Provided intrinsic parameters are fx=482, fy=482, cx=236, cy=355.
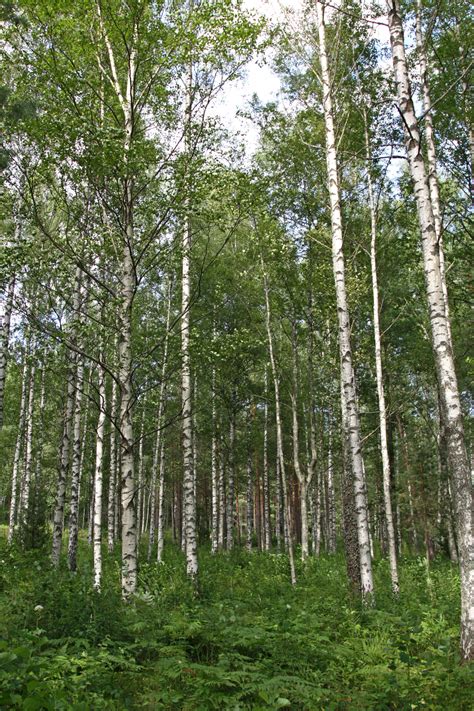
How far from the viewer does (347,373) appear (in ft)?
30.9

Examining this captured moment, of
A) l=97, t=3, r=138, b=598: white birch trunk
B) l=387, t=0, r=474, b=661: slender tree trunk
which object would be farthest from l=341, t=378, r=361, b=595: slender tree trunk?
l=97, t=3, r=138, b=598: white birch trunk

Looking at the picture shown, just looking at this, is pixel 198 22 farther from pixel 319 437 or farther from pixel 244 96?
pixel 319 437

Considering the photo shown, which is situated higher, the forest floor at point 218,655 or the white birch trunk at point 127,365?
the white birch trunk at point 127,365

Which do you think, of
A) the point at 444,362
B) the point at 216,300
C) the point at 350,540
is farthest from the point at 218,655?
the point at 216,300

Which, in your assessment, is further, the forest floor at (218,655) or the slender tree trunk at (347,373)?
the slender tree trunk at (347,373)

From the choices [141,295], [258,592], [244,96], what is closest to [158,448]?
[141,295]

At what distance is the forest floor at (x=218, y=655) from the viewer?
4.06 metres

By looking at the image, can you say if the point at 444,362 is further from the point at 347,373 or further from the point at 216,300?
the point at 216,300

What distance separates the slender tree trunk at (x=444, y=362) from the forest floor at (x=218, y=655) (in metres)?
0.68

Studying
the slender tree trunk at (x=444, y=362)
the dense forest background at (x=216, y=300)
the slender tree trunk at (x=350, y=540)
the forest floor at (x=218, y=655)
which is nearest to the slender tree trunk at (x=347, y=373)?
the dense forest background at (x=216, y=300)

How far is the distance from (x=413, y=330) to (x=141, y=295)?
1258 cm

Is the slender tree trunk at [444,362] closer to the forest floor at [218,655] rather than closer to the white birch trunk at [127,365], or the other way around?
the forest floor at [218,655]

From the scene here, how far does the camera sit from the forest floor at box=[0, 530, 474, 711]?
13.3ft

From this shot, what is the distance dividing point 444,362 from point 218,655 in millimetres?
A: 4473
